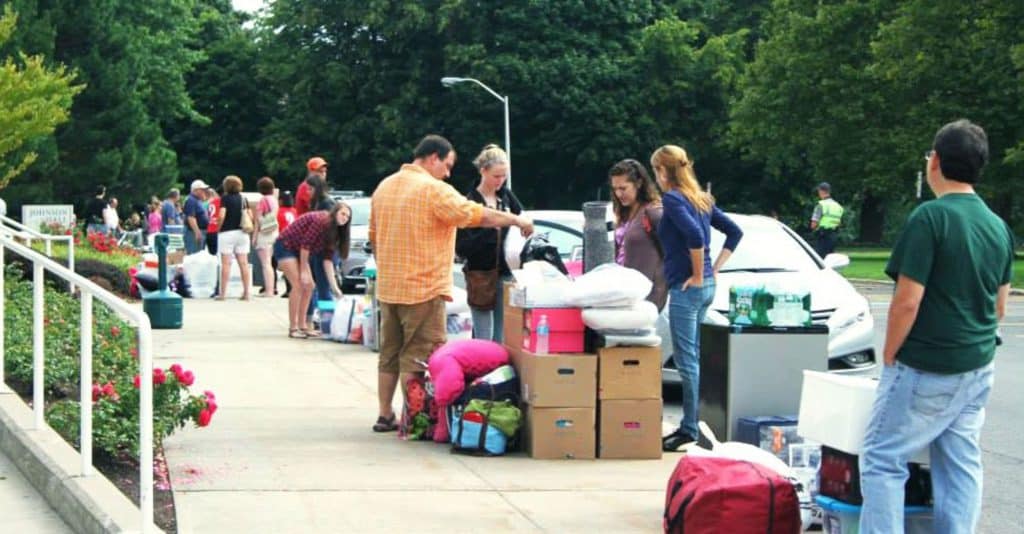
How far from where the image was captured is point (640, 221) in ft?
33.4

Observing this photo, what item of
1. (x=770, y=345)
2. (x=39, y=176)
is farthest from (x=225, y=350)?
(x=39, y=176)

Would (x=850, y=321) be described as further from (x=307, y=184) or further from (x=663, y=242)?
(x=307, y=184)

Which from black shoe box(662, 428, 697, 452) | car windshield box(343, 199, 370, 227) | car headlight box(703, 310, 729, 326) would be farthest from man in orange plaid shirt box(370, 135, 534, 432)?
car windshield box(343, 199, 370, 227)

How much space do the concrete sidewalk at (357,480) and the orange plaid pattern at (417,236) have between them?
0.96m

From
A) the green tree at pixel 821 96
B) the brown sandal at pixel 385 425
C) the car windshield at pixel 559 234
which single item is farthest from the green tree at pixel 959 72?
the brown sandal at pixel 385 425

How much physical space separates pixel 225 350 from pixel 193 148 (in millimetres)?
60334

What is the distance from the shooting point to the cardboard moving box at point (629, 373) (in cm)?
950

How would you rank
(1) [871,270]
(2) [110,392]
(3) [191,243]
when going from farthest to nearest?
(1) [871,270]
(3) [191,243]
(2) [110,392]

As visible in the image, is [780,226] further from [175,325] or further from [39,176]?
[39,176]

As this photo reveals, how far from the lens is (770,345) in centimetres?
851

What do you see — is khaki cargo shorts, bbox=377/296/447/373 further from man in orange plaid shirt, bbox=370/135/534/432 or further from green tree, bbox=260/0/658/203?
green tree, bbox=260/0/658/203

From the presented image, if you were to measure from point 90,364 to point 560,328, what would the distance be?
9.53 feet

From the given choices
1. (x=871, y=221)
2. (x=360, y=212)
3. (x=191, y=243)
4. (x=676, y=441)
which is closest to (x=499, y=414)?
(x=676, y=441)

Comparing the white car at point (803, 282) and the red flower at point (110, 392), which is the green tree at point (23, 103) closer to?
the white car at point (803, 282)
